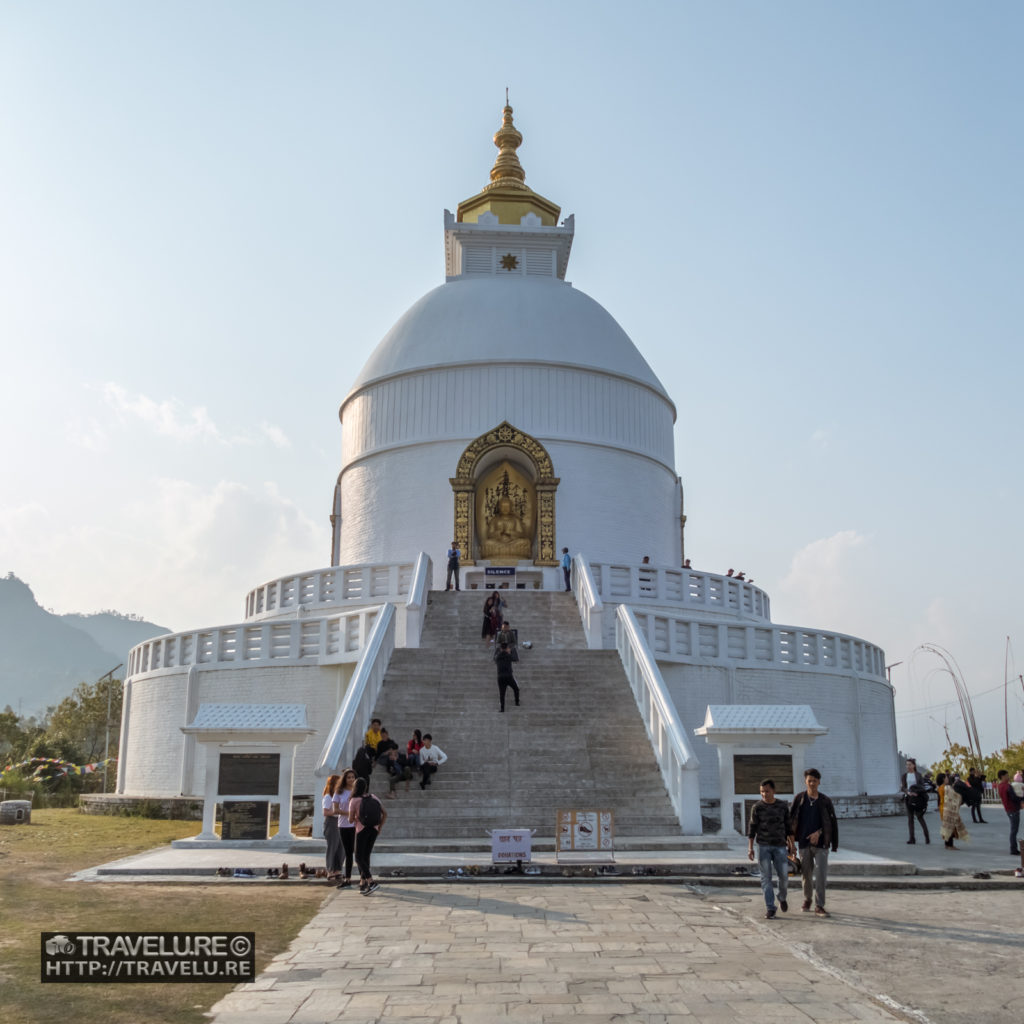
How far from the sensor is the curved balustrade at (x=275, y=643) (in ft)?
65.2

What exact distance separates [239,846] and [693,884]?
5849 millimetres

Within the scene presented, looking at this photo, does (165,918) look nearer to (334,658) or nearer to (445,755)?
(445,755)

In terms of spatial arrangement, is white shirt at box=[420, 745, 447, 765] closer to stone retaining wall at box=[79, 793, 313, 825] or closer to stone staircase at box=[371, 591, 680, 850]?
stone staircase at box=[371, 591, 680, 850]

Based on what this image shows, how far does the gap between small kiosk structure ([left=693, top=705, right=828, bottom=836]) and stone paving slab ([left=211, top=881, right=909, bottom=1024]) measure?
184 inches

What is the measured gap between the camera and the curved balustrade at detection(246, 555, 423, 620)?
22922 mm

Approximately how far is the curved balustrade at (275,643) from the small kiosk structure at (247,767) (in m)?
5.20

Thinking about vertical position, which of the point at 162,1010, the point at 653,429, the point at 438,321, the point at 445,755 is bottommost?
the point at 162,1010

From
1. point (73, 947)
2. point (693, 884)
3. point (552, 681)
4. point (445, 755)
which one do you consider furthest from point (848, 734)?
point (73, 947)

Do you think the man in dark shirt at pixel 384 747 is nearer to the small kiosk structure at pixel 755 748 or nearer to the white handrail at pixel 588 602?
the small kiosk structure at pixel 755 748

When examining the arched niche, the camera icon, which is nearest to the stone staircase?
the camera icon

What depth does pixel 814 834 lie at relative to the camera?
9.64 meters

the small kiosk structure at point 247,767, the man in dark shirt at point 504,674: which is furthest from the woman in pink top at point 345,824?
the man in dark shirt at point 504,674

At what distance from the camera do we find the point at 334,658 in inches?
789

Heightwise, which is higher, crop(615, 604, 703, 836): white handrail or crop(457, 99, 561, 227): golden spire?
crop(457, 99, 561, 227): golden spire
